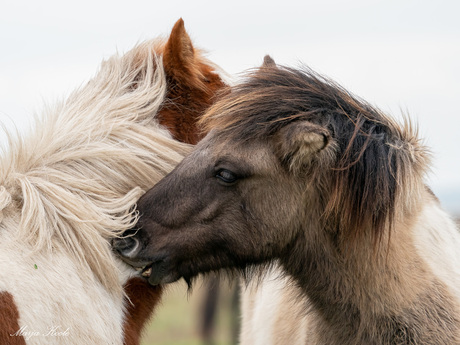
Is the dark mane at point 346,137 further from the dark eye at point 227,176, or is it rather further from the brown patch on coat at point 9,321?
the brown patch on coat at point 9,321

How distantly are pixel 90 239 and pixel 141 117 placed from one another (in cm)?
93

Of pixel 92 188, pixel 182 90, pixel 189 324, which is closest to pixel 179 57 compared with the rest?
pixel 182 90

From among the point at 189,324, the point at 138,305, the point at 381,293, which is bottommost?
the point at 189,324

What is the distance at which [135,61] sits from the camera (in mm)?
4168

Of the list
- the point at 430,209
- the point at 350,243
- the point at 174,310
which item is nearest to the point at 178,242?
the point at 350,243

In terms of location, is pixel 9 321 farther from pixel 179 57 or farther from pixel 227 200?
pixel 179 57

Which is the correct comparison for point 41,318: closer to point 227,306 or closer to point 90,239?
point 90,239

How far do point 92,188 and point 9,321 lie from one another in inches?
36.6

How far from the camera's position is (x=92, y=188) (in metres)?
3.58

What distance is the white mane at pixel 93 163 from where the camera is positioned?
3.38 meters

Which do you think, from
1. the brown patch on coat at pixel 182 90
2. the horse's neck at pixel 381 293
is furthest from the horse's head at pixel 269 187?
the brown patch on coat at pixel 182 90

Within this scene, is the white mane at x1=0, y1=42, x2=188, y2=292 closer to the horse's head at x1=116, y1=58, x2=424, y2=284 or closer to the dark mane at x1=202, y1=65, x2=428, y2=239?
the horse's head at x1=116, y1=58, x2=424, y2=284

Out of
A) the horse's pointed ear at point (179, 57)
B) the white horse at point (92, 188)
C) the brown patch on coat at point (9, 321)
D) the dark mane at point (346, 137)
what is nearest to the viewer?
the brown patch on coat at point (9, 321)

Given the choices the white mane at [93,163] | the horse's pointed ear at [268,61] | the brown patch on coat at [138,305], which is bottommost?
the brown patch on coat at [138,305]
